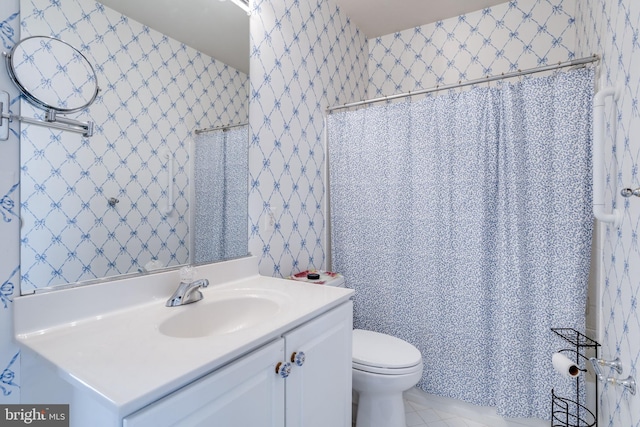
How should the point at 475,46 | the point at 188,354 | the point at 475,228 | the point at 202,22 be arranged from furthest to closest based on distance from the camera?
the point at 475,46, the point at 475,228, the point at 202,22, the point at 188,354

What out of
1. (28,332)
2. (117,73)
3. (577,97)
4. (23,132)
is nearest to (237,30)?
(117,73)

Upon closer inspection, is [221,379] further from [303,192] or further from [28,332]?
[303,192]

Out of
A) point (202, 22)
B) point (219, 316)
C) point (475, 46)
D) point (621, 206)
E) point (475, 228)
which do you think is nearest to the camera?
point (621, 206)

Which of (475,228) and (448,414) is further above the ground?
(475,228)

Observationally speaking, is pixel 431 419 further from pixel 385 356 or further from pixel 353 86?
pixel 353 86

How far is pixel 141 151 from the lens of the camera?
1143 mm

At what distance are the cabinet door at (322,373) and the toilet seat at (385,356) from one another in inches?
8.9

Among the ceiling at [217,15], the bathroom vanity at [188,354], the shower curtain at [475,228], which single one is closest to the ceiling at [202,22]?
the ceiling at [217,15]

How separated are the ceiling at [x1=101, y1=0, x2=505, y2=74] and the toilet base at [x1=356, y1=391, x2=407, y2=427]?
1.73 m

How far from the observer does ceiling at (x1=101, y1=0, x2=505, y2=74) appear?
1.18m

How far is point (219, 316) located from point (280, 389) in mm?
402

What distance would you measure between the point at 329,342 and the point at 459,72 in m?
2.17

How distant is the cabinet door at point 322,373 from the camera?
0.99m

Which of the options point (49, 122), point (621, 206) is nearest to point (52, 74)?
point (49, 122)
